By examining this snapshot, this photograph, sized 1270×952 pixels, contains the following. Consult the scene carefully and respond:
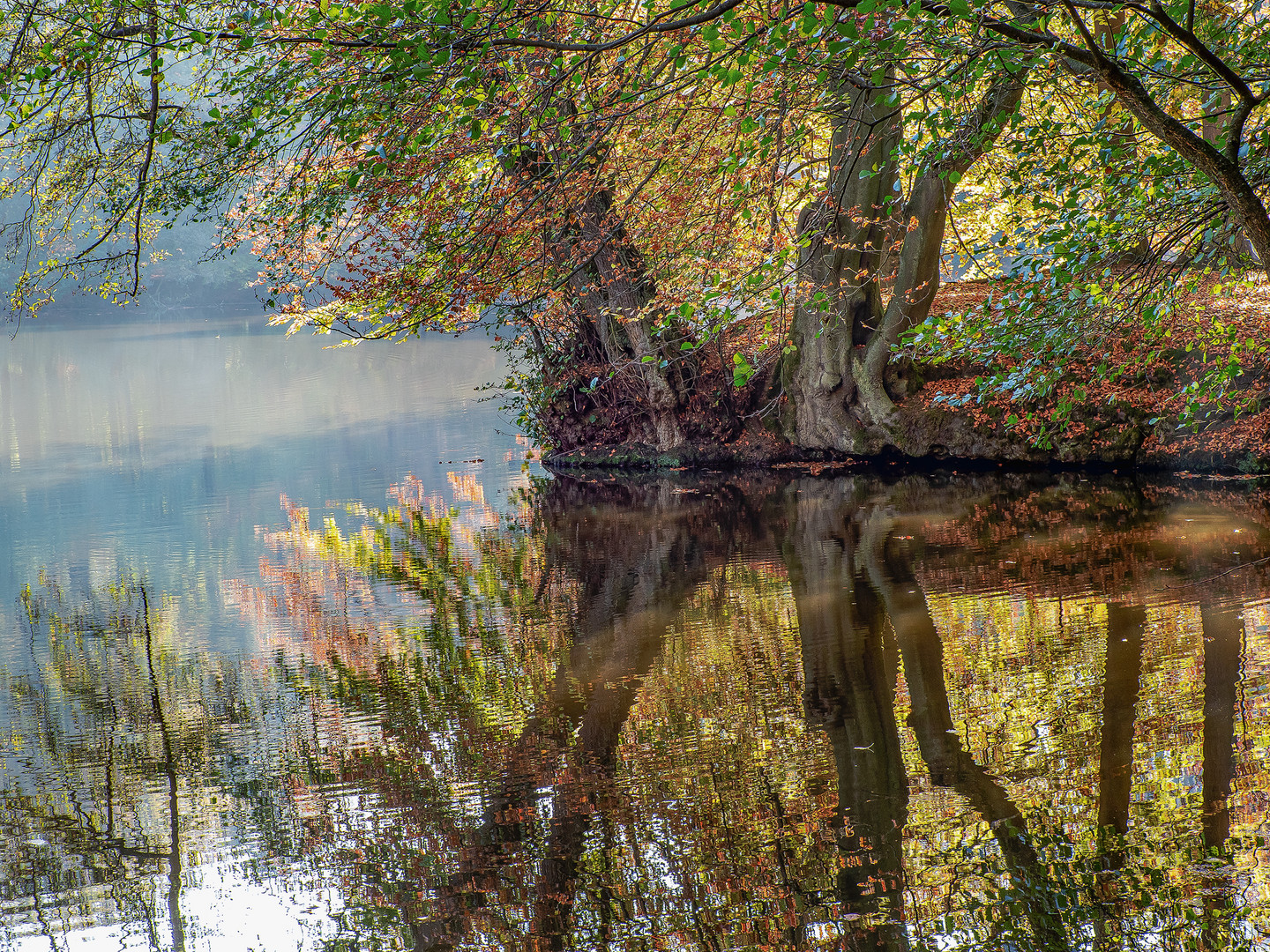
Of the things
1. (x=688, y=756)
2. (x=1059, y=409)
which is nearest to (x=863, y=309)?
(x=1059, y=409)

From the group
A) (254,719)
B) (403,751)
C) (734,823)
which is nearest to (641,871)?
(734,823)

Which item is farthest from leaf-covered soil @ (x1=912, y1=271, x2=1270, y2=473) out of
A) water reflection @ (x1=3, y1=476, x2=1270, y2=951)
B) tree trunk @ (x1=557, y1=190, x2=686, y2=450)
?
tree trunk @ (x1=557, y1=190, x2=686, y2=450)

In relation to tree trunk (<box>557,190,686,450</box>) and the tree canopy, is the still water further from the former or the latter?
tree trunk (<box>557,190,686,450</box>)

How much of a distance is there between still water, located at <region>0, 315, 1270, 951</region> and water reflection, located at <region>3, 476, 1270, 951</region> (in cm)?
2

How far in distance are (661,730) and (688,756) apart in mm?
434

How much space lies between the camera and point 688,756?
4.92 m

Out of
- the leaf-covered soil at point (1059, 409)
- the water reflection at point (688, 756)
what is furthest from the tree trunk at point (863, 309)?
the water reflection at point (688, 756)

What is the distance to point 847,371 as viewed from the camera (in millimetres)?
14594

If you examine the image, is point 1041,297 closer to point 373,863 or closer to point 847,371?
point 373,863

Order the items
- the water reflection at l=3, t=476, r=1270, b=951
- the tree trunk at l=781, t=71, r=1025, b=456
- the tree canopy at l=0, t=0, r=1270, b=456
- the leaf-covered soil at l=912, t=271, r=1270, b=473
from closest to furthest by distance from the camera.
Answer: the water reflection at l=3, t=476, r=1270, b=951 < the tree canopy at l=0, t=0, r=1270, b=456 < the leaf-covered soil at l=912, t=271, r=1270, b=473 < the tree trunk at l=781, t=71, r=1025, b=456

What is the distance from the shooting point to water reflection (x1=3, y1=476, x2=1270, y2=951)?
359 cm

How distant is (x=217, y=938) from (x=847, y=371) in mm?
12156

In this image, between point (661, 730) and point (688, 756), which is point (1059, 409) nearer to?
point (661, 730)

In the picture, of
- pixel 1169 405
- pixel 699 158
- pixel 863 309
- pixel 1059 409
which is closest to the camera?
pixel 1059 409
